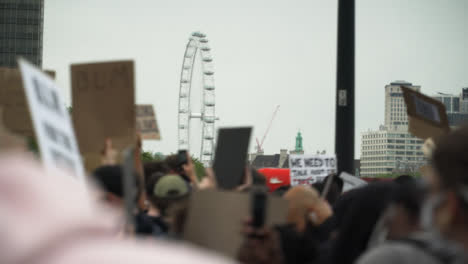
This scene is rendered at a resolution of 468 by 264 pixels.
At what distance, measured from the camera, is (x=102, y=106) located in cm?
376

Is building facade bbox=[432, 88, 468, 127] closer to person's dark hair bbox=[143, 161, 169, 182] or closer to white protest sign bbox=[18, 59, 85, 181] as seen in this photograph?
person's dark hair bbox=[143, 161, 169, 182]

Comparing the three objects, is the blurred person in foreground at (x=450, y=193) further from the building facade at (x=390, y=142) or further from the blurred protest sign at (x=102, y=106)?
the building facade at (x=390, y=142)

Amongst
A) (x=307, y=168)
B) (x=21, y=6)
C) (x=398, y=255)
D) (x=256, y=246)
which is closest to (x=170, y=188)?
(x=256, y=246)

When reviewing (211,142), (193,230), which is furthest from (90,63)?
(211,142)

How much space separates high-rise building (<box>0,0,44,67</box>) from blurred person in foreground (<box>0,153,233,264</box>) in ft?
322

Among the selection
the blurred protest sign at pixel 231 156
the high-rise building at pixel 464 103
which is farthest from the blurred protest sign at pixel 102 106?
the high-rise building at pixel 464 103

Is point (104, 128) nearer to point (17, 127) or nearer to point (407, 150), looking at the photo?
point (17, 127)

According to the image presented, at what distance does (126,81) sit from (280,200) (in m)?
1.60

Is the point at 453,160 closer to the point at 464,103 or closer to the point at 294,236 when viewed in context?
the point at 294,236

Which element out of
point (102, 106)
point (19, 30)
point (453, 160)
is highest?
point (19, 30)

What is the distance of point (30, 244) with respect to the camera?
0.69 meters

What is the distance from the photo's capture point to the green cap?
4.45 meters

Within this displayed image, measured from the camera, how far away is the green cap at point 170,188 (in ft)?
14.6

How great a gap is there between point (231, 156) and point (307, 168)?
5.71 meters
